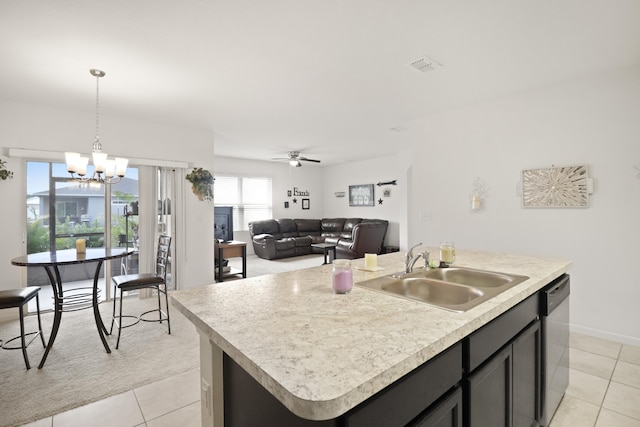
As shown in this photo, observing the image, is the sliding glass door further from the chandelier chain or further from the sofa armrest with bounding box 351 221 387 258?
the sofa armrest with bounding box 351 221 387 258

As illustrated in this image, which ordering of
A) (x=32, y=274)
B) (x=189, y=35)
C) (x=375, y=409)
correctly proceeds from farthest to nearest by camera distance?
(x=32, y=274) → (x=189, y=35) → (x=375, y=409)

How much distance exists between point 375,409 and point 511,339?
3.10 feet

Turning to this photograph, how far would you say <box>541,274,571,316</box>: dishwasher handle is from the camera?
64.0 inches

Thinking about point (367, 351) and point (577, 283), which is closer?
point (367, 351)


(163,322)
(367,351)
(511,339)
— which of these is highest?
(367,351)

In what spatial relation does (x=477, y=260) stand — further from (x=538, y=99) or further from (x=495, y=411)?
(x=538, y=99)

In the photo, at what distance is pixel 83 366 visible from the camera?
2.50m

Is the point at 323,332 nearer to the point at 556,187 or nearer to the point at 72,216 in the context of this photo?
the point at 556,187

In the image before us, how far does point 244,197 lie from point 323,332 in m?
7.68

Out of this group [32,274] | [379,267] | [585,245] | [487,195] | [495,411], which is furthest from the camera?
[32,274]

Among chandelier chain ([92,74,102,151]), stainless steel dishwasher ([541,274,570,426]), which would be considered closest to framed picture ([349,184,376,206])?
chandelier chain ([92,74,102,151])

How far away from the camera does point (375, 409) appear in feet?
2.48

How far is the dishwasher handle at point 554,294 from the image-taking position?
1.63 metres

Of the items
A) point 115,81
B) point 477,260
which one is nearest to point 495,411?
point 477,260
